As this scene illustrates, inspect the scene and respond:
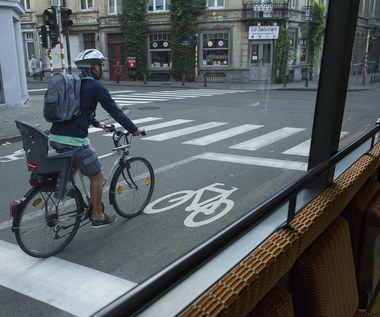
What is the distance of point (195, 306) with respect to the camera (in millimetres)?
1296

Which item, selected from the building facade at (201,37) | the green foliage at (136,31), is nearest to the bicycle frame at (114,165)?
the building facade at (201,37)

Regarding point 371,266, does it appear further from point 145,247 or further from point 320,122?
point 145,247

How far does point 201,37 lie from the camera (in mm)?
26297

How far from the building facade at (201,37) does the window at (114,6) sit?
61 millimetres

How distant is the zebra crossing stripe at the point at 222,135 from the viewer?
27.6 ft

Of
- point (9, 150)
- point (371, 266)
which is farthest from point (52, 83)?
point (9, 150)

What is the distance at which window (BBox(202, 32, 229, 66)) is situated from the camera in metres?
25.8

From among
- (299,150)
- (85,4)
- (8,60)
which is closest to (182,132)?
(299,150)

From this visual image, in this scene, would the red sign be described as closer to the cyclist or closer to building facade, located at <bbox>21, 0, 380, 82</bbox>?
building facade, located at <bbox>21, 0, 380, 82</bbox>

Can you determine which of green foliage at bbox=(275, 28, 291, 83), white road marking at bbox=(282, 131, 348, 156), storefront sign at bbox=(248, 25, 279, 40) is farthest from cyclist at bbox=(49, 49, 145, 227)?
storefront sign at bbox=(248, 25, 279, 40)

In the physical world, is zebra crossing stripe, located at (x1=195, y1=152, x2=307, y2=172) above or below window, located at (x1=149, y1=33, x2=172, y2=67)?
below

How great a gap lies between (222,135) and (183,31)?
745 inches

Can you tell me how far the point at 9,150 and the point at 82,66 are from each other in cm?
526

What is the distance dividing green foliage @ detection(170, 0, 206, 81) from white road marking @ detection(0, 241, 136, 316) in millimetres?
24279
